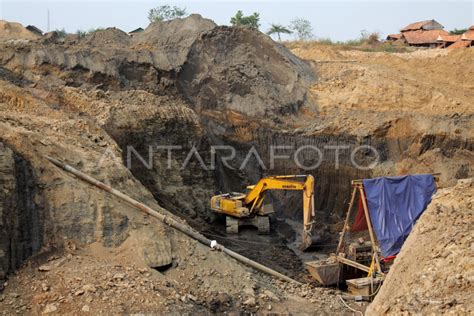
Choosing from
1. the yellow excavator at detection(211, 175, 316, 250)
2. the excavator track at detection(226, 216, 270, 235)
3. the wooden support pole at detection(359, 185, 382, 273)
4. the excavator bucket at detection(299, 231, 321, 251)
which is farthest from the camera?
the excavator track at detection(226, 216, 270, 235)

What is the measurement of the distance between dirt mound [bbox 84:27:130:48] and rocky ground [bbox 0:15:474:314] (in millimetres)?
104

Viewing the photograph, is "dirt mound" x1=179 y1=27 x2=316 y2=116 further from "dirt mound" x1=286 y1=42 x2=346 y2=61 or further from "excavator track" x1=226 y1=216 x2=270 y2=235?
"excavator track" x1=226 y1=216 x2=270 y2=235

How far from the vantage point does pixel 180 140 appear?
18.1 meters

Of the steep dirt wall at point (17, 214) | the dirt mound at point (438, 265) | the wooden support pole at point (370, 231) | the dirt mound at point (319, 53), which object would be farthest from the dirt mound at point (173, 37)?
the dirt mound at point (438, 265)

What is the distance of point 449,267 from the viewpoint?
650 cm

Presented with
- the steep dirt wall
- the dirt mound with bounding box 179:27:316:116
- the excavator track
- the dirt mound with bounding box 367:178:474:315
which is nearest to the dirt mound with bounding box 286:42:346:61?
the dirt mound with bounding box 179:27:316:116

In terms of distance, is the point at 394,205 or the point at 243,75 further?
the point at 243,75

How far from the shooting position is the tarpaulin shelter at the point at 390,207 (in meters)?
11.5

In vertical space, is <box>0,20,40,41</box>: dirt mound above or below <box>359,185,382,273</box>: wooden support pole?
above

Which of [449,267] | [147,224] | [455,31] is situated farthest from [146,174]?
[455,31]

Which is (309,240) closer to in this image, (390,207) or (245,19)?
(390,207)

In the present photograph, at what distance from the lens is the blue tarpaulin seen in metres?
11.5

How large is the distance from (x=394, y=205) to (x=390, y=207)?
0.11m

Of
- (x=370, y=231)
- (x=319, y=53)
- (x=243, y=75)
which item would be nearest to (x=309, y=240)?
(x=370, y=231)
